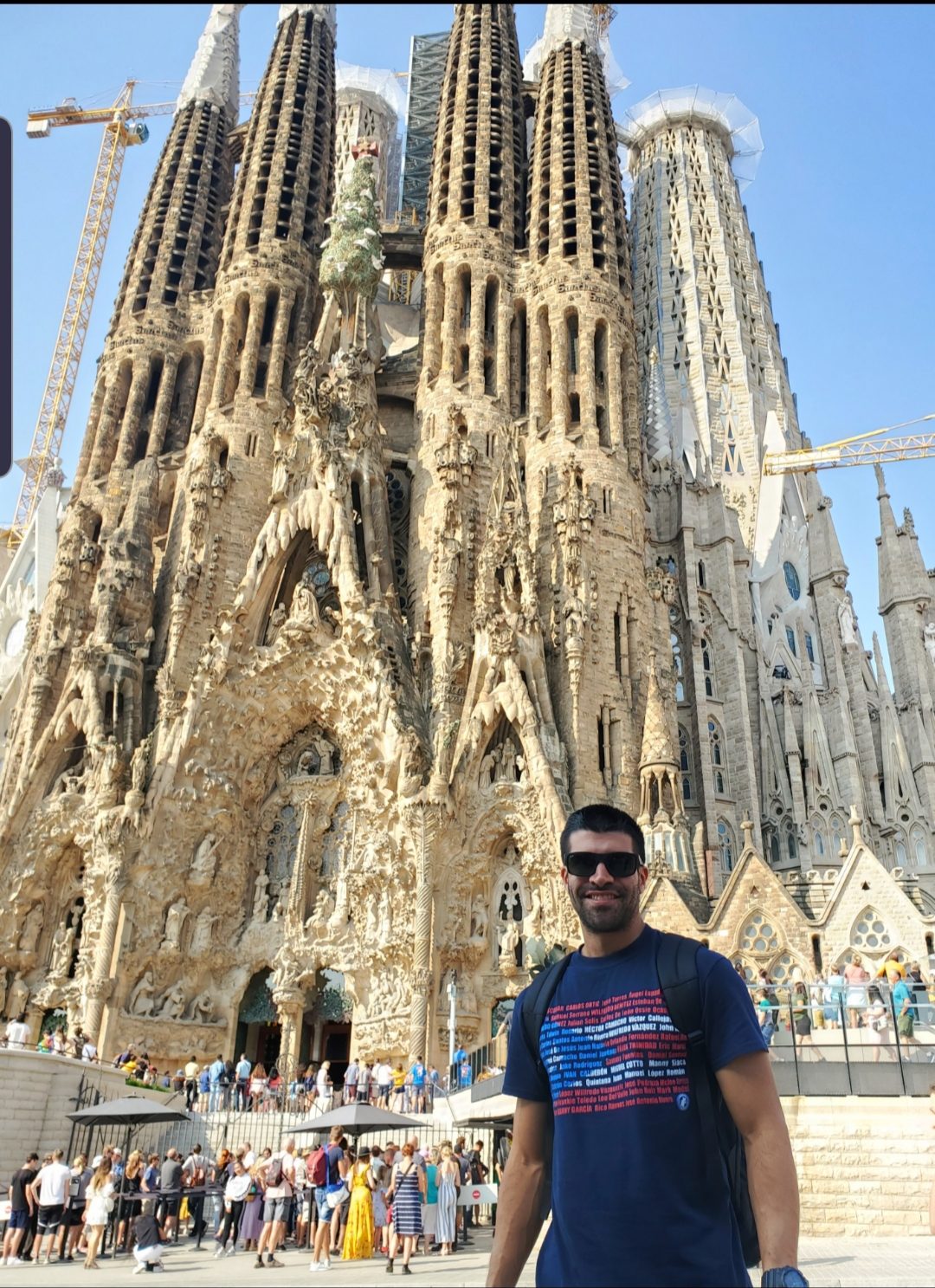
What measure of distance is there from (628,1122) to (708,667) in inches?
1237

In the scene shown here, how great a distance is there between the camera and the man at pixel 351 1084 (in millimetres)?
19406

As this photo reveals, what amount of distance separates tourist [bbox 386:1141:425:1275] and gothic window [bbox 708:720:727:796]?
21.3 metres

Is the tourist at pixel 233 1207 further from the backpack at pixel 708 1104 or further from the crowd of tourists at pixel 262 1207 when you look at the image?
the backpack at pixel 708 1104

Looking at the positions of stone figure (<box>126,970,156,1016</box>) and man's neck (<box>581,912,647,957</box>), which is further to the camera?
stone figure (<box>126,970,156,1016</box>)

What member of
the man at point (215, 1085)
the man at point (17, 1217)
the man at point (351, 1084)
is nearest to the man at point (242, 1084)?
the man at point (215, 1085)

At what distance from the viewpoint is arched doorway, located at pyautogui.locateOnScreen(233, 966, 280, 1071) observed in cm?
2572

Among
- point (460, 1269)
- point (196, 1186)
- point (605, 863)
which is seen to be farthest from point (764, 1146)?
point (196, 1186)

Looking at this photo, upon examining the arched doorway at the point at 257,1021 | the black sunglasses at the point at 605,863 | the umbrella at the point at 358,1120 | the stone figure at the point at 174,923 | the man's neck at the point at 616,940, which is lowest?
the man's neck at the point at 616,940

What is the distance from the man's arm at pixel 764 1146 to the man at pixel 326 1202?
9525 millimetres

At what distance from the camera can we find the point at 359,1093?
64.3 ft

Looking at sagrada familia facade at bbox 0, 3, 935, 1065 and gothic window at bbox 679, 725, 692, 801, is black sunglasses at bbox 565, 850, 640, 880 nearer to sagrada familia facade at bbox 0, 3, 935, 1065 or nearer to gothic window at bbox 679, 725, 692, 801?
sagrada familia facade at bbox 0, 3, 935, 1065

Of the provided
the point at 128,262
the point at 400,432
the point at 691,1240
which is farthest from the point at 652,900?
the point at 128,262

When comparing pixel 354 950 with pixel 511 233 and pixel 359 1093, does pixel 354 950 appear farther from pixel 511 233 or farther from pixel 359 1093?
pixel 511 233

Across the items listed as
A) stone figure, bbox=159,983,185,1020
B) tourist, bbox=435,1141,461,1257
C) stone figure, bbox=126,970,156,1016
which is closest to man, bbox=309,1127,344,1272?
tourist, bbox=435,1141,461,1257
